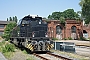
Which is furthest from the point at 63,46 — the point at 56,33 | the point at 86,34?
the point at 86,34

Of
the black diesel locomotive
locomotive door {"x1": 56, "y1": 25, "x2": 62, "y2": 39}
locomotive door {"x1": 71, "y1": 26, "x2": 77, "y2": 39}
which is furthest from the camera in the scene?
locomotive door {"x1": 71, "y1": 26, "x2": 77, "y2": 39}

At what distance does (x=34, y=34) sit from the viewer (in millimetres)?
17234

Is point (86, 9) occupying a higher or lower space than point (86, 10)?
higher

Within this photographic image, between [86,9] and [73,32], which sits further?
[73,32]

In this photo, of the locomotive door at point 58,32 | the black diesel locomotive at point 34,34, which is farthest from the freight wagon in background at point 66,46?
the locomotive door at point 58,32

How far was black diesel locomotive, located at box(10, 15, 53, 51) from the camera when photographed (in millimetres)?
16125

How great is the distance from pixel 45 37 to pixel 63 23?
33.1 meters

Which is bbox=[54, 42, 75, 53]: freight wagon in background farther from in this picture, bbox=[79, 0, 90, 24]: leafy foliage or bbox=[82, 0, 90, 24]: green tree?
bbox=[82, 0, 90, 24]: green tree

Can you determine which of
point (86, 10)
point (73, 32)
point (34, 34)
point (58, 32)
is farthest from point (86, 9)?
point (34, 34)

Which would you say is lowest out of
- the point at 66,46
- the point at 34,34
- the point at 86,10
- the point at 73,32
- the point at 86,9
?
the point at 66,46

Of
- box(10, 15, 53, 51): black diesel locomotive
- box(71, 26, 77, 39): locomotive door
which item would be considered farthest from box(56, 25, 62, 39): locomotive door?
box(10, 15, 53, 51): black diesel locomotive

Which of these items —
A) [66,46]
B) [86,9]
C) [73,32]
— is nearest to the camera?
[66,46]

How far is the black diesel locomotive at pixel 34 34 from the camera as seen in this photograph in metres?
16.1

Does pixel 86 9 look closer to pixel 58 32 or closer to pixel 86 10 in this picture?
pixel 86 10
